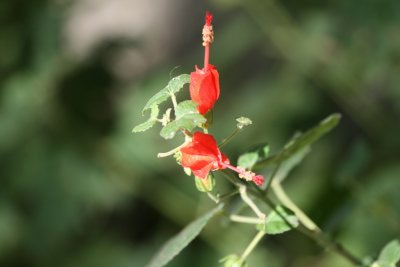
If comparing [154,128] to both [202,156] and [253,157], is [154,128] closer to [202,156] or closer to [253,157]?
[253,157]

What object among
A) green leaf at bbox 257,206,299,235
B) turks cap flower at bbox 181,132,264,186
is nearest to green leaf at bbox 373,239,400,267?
green leaf at bbox 257,206,299,235

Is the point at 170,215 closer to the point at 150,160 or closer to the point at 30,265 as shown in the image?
the point at 150,160

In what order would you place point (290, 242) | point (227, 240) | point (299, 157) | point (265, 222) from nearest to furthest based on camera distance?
point (265, 222), point (299, 157), point (227, 240), point (290, 242)

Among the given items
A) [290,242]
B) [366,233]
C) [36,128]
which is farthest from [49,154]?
[366,233]

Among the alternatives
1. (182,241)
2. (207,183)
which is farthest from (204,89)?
(182,241)

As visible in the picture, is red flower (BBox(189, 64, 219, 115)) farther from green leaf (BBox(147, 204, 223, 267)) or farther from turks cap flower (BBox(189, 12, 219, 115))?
green leaf (BBox(147, 204, 223, 267))
